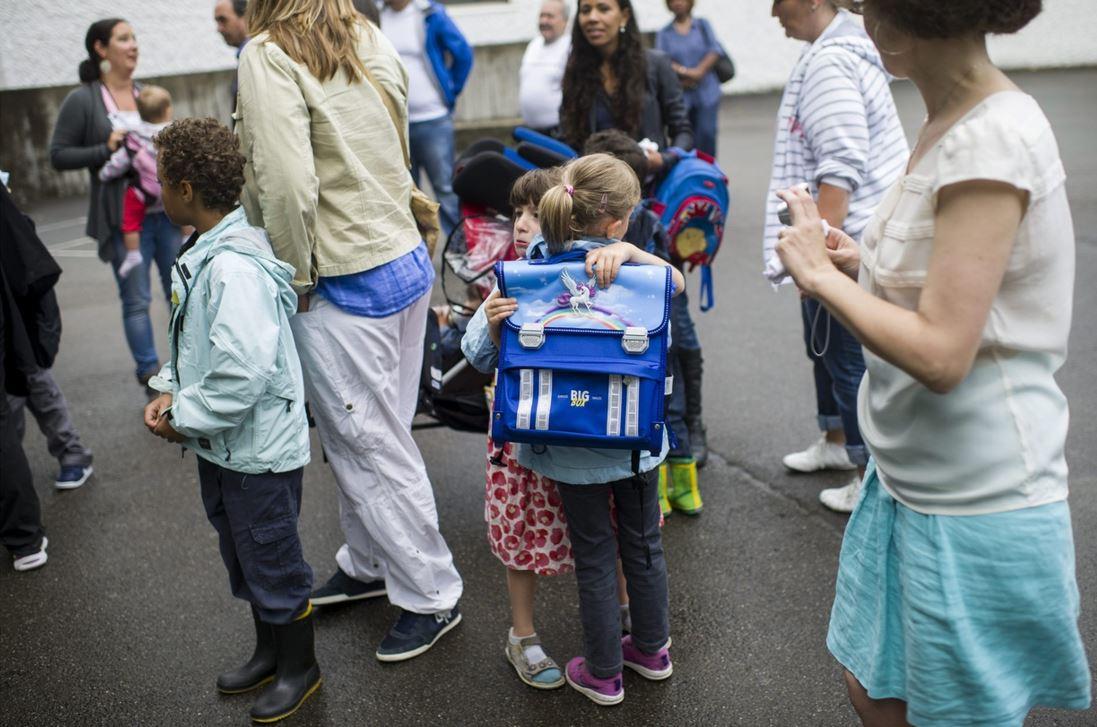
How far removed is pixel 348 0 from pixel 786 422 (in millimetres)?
2845

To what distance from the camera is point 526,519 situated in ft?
9.11

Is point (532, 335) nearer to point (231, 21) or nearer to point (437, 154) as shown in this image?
point (231, 21)

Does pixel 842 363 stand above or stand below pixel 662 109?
below

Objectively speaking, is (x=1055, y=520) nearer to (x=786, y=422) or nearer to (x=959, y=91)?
(x=959, y=91)

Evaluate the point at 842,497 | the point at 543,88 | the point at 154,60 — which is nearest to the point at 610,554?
the point at 842,497

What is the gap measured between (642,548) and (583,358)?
0.62 meters

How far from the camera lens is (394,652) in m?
3.03

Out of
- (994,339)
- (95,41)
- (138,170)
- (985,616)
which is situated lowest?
(985,616)

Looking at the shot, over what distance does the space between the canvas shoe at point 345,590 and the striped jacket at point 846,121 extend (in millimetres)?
1685

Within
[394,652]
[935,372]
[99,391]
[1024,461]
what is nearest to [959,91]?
[935,372]

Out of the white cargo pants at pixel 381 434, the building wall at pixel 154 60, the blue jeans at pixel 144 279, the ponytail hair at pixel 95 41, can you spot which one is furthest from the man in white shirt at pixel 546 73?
the building wall at pixel 154 60

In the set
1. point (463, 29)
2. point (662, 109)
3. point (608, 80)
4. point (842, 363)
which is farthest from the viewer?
point (463, 29)

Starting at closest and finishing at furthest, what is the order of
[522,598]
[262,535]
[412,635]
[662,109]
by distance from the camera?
[262,535]
[522,598]
[412,635]
[662,109]

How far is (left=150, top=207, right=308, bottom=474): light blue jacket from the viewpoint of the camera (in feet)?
7.95
